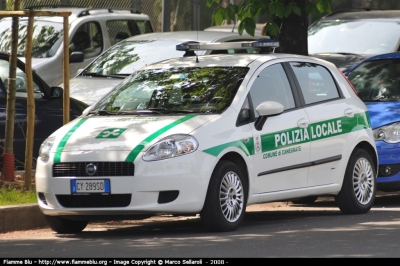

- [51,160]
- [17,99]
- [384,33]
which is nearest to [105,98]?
[51,160]

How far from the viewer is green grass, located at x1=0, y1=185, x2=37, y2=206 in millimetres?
10344

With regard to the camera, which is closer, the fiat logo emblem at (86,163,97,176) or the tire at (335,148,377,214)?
the fiat logo emblem at (86,163,97,176)

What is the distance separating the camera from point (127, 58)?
15750 mm

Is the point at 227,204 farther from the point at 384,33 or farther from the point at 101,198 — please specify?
the point at 384,33

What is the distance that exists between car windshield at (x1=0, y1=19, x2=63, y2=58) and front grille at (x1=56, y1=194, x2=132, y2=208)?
314 inches

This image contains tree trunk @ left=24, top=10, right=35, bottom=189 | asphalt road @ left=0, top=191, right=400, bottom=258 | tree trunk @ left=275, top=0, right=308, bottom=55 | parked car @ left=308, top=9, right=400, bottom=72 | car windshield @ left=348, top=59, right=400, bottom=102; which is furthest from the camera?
parked car @ left=308, top=9, right=400, bottom=72

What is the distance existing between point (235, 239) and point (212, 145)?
0.87m

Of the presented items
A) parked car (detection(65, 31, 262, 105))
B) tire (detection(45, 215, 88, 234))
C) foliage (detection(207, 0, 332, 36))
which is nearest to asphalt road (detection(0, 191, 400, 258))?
tire (detection(45, 215, 88, 234))

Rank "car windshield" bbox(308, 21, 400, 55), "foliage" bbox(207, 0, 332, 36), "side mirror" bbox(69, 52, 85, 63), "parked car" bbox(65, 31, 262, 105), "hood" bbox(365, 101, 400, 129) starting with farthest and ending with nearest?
"car windshield" bbox(308, 21, 400, 55) < "side mirror" bbox(69, 52, 85, 63) < "parked car" bbox(65, 31, 262, 105) < "foliage" bbox(207, 0, 332, 36) < "hood" bbox(365, 101, 400, 129)

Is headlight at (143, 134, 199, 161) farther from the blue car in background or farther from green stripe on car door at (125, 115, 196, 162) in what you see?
the blue car in background

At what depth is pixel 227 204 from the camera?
9.17 metres

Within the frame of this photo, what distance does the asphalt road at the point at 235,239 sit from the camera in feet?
25.6

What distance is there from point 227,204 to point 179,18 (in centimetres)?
1683

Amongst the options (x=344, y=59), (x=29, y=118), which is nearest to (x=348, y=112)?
(x=29, y=118)
